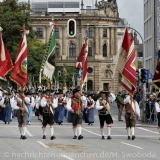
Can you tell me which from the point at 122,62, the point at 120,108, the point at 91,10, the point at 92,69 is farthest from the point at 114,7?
the point at 122,62

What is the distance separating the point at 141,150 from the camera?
709 inches

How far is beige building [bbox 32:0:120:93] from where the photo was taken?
123 m

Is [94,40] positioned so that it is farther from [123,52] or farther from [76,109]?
[76,109]

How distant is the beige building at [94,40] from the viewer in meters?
123

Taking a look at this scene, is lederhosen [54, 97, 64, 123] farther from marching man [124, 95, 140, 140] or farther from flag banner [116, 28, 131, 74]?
marching man [124, 95, 140, 140]

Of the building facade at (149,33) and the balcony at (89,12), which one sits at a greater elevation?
the balcony at (89,12)

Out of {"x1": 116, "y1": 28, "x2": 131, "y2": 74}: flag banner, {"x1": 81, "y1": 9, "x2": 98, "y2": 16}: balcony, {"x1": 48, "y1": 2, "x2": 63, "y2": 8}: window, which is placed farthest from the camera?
{"x1": 48, "y1": 2, "x2": 63, "y2": 8}: window

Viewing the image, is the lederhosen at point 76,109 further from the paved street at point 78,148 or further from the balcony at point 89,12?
the balcony at point 89,12

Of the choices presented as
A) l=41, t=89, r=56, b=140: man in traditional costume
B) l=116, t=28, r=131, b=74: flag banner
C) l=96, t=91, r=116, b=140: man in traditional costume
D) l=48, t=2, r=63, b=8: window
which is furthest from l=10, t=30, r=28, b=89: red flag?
l=48, t=2, r=63, b=8: window

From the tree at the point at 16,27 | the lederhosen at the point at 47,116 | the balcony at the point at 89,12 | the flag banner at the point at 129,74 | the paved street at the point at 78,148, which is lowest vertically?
the paved street at the point at 78,148

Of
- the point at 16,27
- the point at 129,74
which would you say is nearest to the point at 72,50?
the point at 16,27

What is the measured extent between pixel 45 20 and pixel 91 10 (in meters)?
9.43

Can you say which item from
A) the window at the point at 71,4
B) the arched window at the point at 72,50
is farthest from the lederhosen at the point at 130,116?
the window at the point at 71,4

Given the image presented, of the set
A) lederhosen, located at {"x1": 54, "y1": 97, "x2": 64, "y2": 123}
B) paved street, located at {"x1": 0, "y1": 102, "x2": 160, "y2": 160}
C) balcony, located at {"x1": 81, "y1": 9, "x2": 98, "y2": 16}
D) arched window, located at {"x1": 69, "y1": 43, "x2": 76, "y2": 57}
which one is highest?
balcony, located at {"x1": 81, "y1": 9, "x2": 98, "y2": 16}
